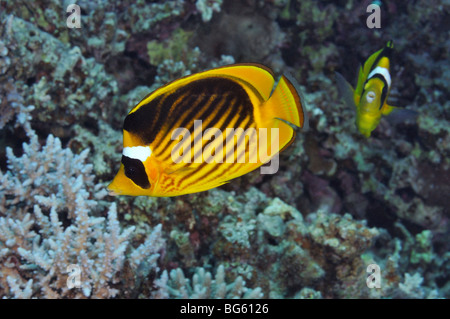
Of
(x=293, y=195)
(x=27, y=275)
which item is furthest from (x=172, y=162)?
(x=293, y=195)

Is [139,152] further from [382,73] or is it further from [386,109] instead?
[386,109]

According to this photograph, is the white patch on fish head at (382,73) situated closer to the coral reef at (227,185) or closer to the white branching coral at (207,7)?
the coral reef at (227,185)

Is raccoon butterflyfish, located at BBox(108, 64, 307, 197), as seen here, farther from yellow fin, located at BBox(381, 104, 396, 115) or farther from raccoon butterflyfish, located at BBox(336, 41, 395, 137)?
yellow fin, located at BBox(381, 104, 396, 115)

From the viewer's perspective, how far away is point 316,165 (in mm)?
4332

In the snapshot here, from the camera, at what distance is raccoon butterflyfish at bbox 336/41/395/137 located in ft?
8.09

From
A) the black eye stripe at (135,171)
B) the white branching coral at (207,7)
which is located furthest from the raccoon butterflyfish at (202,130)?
the white branching coral at (207,7)

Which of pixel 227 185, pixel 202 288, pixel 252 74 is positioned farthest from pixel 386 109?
pixel 202 288

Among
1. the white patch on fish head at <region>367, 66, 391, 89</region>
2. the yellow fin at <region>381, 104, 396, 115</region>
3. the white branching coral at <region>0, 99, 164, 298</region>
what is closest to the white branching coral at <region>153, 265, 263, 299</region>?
the white branching coral at <region>0, 99, 164, 298</region>

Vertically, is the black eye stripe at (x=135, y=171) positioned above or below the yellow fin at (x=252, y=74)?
below

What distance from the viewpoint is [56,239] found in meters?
2.27

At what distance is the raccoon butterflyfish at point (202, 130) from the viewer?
119 cm

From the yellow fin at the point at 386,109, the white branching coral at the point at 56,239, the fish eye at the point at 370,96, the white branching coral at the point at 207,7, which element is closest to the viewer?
the white branching coral at the point at 56,239

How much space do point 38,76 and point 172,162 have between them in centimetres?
246

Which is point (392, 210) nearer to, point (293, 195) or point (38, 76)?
point (293, 195)
